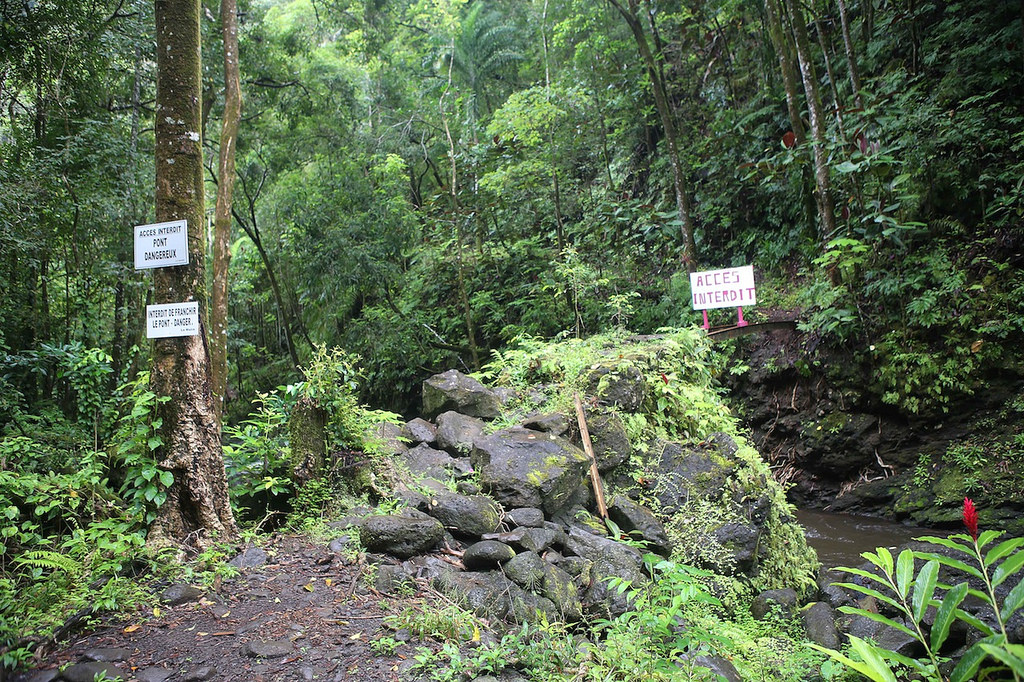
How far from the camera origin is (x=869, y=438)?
8.86 meters

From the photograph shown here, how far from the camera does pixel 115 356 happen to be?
1029cm

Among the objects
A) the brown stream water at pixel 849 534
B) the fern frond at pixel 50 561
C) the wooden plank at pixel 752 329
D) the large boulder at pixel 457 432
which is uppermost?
the wooden plank at pixel 752 329

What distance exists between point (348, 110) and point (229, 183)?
813cm

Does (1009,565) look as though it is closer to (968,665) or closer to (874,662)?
(968,665)

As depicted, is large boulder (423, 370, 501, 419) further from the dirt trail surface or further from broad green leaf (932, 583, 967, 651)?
broad green leaf (932, 583, 967, 651)

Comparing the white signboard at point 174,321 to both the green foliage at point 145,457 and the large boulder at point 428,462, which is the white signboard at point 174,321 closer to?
the green foliage at point 145,457

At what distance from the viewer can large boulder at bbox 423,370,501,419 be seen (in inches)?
274

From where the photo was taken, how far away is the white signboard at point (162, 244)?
427 centimetres

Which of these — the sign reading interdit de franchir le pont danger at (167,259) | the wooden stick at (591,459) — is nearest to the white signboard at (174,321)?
the sign reading interdit de franchir le pont danger at (167,259)

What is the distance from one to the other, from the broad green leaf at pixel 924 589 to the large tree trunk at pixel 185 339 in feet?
13.7

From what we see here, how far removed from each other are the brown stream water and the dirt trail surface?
5744mm

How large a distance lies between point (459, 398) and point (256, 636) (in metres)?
3.90

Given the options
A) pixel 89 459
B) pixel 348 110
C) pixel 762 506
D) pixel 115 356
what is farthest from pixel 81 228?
pixel 762 506

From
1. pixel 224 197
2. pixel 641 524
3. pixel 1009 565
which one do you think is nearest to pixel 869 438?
pixel 641 524
